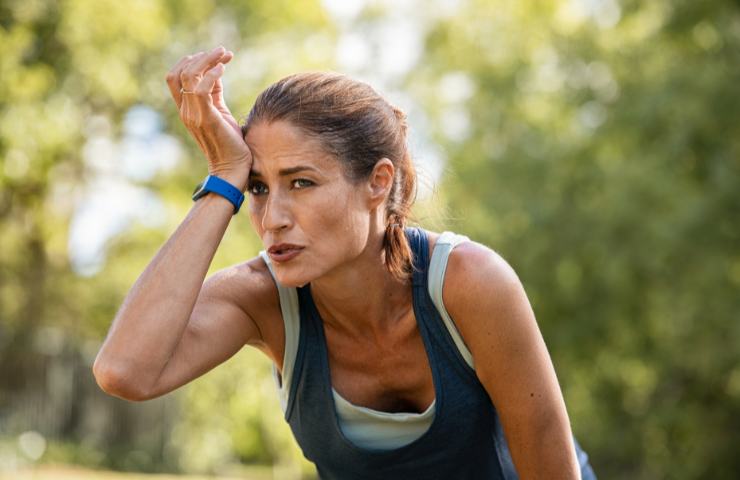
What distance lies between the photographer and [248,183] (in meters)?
3.29

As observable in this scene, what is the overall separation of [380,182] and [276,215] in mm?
380

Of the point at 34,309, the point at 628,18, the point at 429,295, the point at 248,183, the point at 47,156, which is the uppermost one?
the point at 628,18

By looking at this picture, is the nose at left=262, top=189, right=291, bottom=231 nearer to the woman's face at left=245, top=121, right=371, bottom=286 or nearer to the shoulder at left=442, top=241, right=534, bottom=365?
the woman's face at left=245, top=121, right=371, bottom=286

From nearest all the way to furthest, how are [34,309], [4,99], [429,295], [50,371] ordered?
[429,295], [4,99], [50,371], [34,309]

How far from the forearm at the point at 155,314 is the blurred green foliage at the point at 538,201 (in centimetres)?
1137

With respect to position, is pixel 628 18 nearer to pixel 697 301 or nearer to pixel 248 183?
pixel 697 301

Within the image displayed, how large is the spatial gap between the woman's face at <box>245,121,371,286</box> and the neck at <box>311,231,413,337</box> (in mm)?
212

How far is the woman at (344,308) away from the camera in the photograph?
315cm

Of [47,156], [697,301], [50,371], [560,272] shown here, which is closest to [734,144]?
[697,301]

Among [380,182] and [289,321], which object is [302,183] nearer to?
[380,182]

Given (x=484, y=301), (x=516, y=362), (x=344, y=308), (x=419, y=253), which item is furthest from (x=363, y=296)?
(x=516, y=362)

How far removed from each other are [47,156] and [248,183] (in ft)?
40.1

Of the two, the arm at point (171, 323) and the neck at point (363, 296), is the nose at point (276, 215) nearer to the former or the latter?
the arm at point (171, 323)

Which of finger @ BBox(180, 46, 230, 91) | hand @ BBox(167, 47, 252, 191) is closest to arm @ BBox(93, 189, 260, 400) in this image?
hand @ BBox(167, 47, 252, 191)
